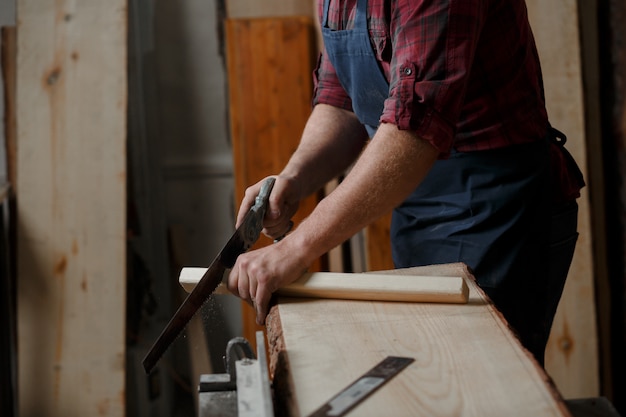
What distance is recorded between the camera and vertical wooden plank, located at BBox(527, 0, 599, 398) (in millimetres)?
2768

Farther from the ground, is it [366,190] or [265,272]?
[366,190]

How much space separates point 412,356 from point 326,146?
0.87 metres

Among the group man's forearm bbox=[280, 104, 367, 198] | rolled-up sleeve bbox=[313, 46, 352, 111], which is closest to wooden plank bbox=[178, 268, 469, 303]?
man's forearm bbox=[280, 104, 367, 198]

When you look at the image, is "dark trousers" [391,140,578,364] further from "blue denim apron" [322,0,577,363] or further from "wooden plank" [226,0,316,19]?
"wooden plank" [226,0,316,19]

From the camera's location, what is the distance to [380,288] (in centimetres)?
137

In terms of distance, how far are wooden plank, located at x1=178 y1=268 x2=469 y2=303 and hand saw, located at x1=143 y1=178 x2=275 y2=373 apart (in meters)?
0.14

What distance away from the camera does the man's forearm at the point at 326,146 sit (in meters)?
1.86

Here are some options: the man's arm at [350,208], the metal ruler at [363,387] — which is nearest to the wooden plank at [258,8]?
the man's arm at [350,208]

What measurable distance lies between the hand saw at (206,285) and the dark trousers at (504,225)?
18.2 inches

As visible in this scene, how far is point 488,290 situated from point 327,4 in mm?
779

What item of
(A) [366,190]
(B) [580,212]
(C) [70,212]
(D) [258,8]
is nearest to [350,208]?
(A) [366,190]

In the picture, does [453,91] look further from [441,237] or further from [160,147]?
[160,147]

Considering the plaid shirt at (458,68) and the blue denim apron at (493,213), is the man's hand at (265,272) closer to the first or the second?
the plaid shirt at (458,68)

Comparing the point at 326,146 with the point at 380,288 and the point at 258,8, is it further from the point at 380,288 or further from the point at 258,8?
the point at 258,8
